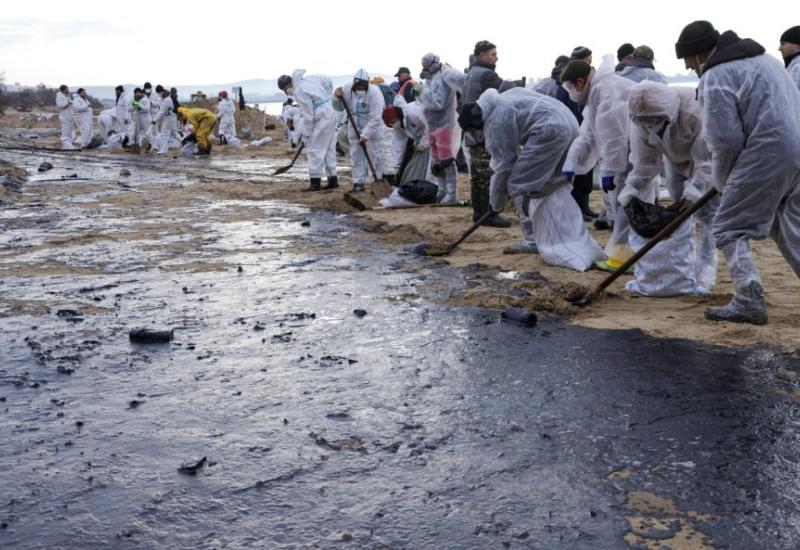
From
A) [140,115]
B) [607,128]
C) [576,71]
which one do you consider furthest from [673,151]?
[140,115]

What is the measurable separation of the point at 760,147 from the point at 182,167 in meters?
16.2

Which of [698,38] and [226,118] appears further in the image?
[226,118]

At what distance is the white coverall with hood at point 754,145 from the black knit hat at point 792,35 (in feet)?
7.43

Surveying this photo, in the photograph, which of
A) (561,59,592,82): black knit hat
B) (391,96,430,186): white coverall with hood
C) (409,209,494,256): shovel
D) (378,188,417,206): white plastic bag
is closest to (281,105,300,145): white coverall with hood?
(391,96,430,186): white coverall with hood

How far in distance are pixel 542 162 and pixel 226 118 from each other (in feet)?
66.4

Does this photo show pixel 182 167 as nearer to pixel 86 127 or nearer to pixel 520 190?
pixel 86 127

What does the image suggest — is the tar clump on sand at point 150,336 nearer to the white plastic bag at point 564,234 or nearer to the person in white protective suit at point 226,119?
the white plastic bag at point 564,234

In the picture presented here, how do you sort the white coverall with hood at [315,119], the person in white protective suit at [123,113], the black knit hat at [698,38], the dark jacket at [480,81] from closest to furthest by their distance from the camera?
1. the black knit hat at [698,38]
2. the dark jacket at [480,81]
3. the white coverall with hood at [315,119]
4. the person in white protective suit at [123,113]

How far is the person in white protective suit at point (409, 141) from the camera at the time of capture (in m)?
11.3

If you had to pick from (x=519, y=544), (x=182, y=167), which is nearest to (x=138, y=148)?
(x=182, y=167)

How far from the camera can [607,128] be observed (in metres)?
6.44

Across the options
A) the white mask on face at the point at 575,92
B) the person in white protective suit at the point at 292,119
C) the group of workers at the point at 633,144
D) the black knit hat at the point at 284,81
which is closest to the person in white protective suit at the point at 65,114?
the person in white protective suit at the point at 292,119

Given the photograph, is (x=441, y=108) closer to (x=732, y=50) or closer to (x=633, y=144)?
(x=633, y=144)

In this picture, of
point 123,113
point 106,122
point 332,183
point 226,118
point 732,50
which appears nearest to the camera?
point 732,50
